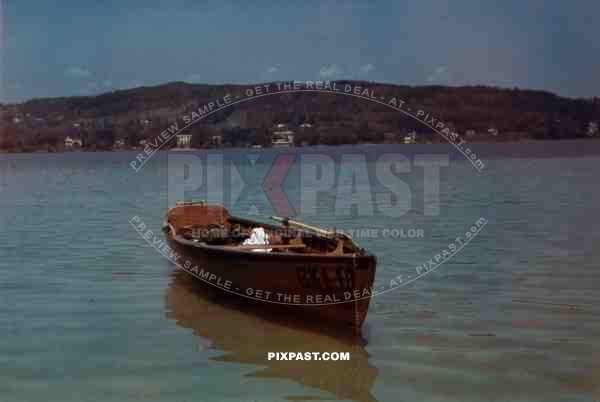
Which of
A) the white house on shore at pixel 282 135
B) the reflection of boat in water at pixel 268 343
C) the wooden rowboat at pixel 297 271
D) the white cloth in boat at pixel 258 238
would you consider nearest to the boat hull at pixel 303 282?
the wooden rowboat at pixel 297 271

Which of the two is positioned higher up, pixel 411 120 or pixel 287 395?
pixel 411 120

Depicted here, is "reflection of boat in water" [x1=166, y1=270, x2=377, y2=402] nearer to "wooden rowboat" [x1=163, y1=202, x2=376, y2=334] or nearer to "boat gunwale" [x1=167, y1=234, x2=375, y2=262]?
"wooden rowboat" [x1=163, y1=202, x2=376, y2=334]

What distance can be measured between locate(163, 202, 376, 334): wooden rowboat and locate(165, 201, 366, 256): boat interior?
0.02 meters

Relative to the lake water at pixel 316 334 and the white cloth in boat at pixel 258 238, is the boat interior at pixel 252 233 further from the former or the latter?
the lake water at pixel 316 334

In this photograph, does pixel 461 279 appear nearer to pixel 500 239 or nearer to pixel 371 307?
pixel 371 307

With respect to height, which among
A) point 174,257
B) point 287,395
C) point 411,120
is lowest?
point 287,395

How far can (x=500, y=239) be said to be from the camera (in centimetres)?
1546

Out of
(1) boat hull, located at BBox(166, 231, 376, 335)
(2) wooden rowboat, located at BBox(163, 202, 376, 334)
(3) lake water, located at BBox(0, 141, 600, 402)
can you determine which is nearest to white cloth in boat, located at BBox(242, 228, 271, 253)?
(2) wooden rowboat, located at BBox(163, 202, 376, 334)

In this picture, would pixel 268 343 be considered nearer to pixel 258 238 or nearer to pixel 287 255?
pixel 287 255

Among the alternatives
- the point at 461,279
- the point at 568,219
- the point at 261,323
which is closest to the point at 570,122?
the point at 568,219

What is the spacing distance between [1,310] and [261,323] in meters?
4.18

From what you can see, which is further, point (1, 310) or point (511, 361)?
point (1, 310)

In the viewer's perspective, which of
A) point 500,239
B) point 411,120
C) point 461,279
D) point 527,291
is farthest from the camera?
point 411,120

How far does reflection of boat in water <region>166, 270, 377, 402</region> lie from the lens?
7.13 meters
